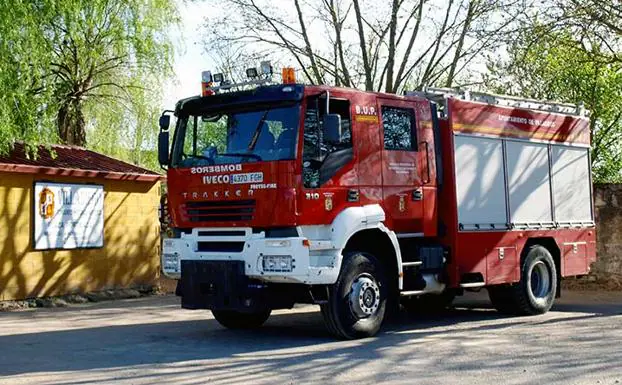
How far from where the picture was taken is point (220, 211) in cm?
1059

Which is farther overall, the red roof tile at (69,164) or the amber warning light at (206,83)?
the red roof tile at (69,164)

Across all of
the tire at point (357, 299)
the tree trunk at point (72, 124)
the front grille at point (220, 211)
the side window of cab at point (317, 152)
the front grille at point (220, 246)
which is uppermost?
the tree trunk at point (72, 124)

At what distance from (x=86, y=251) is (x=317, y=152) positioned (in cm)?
901

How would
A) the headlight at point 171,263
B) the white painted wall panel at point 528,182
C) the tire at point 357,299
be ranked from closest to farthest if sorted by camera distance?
the tire at point 357,299 < the headlight at point 171,263 < the white painted wall panel at point 528,182

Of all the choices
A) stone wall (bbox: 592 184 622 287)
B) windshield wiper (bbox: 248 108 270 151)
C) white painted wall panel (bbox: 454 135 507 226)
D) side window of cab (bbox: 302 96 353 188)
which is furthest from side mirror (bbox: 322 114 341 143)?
stone wall (bbox: 592 184 622 287)

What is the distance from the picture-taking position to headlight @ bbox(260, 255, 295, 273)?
9.89 m

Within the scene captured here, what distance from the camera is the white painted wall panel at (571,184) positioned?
14000 mm

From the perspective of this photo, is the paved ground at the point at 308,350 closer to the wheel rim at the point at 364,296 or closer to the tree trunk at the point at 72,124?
the wheel rim at the point at 364,296

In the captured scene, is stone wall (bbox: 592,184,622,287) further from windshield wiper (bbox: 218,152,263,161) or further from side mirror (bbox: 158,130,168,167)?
side mirror (bbox: 158,130,168,167)

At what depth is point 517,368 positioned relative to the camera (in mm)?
8586

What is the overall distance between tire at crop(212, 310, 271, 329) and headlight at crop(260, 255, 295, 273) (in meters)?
2.00

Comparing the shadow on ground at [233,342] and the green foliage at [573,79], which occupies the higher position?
the green foliage at [573,79]

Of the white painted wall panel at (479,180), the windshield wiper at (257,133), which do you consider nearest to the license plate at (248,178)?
the windshield wiper at (257,133)

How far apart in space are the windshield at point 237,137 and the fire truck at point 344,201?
19 millimetres
